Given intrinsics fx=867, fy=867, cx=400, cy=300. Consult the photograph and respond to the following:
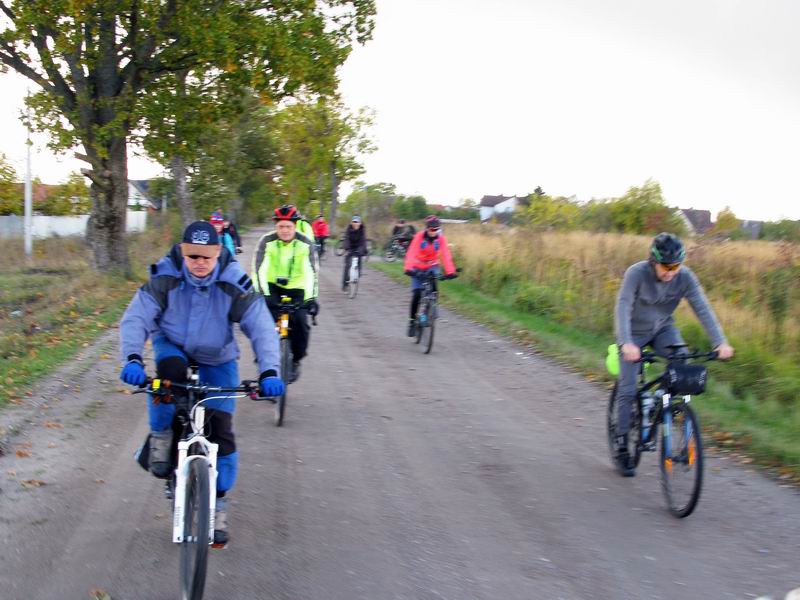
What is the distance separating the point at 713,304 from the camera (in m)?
13.4

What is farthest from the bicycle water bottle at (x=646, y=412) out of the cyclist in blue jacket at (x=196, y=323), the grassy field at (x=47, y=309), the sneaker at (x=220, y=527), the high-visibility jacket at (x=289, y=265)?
the grassy field at (x=47, y=309)

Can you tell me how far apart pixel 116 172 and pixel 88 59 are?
10.1 feet

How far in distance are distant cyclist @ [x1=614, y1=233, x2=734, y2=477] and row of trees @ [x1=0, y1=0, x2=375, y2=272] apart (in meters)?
15.0

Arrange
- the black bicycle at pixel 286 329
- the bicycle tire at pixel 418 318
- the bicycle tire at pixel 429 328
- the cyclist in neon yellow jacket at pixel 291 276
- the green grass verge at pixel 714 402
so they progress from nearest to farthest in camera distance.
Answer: the green grass verge at pixel 714 402 < the black bicycle at pixel 286 329 < the cyclist in neon yellow jacket at pixel 291 276 < the bicycle tire at pixel 429 328 < the bicycle tire at pixel 418 318

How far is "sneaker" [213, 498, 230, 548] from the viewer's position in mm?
4961

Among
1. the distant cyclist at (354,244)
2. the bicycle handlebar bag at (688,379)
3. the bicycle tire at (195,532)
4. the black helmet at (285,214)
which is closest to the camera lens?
the bicycle tire at (195,532)

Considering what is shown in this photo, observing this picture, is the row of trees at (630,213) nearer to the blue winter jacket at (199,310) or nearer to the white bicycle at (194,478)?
the blue winter jacket at (199,310)

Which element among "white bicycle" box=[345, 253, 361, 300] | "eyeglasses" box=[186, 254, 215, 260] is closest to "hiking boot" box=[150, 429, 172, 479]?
"eyeglasses" box=[186, 254, 215, 260]

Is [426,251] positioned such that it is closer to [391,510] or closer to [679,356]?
[679,356]

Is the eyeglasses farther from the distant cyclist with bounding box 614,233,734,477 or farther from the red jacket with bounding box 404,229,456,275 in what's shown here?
the red jacket with bounding box 404,229,456,275

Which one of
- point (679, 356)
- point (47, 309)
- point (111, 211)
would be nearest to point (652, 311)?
point (679, 356)

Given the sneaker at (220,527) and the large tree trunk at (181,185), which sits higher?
the large tree trunk at (181,185)

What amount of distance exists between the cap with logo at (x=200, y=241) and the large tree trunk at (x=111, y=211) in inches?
706

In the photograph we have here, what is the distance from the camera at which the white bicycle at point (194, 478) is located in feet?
13.6
